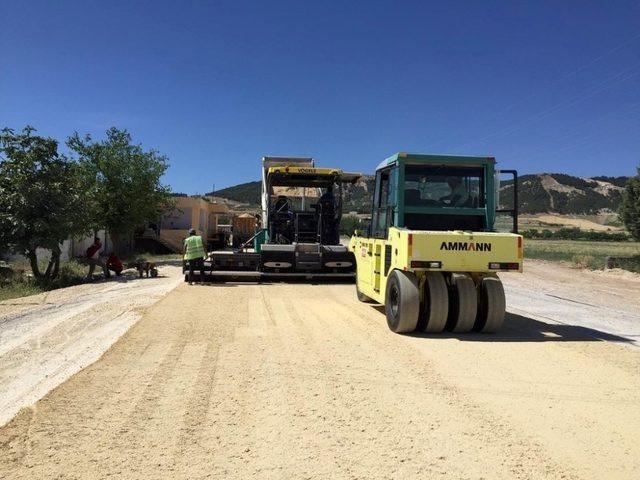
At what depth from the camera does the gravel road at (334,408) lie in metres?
3.91

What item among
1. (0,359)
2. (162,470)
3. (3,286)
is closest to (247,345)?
(0,359)

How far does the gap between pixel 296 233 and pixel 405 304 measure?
28.6 ft

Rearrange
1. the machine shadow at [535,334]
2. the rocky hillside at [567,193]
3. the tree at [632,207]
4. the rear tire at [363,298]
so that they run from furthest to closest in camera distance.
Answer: the rocky hillside at [567,193]
the tree at [632,207]
the rear tire at [363,298]
the machine shadow at [535,334]

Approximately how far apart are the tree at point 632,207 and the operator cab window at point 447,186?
93.9ft

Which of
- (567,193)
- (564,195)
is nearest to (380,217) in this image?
(564,195)

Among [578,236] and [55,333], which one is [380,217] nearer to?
[55,333]

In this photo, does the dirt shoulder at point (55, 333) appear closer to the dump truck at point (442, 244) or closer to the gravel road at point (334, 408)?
the gravel road at point (334, 408)

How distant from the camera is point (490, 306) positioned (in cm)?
860

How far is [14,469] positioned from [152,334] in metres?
4.42

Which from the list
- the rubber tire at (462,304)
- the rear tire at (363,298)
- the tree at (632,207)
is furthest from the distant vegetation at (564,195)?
the rubber tire at (462,304)

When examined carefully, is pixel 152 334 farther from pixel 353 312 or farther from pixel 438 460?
pixel 438 460

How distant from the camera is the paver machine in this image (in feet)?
52.1

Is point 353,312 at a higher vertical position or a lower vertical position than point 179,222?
lower

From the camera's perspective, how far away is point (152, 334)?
8.14 m
